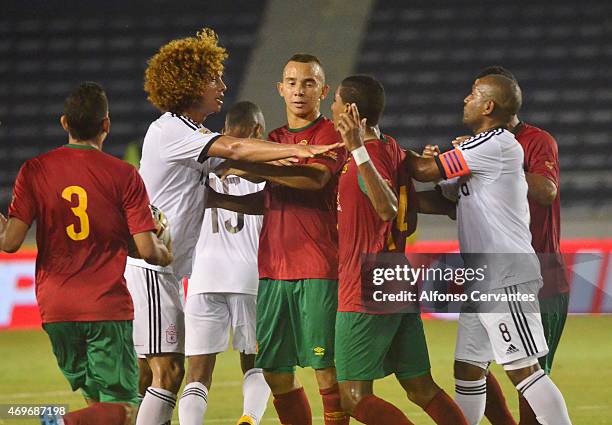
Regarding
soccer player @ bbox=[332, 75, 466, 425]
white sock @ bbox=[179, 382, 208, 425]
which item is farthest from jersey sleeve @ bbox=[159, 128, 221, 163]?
white sock @ bbox=[179, 382, 208, 425]

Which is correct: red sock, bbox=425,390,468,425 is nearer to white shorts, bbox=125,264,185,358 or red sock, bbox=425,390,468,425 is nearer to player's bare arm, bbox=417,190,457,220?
player's bare arm, bbox=417,190,457,220

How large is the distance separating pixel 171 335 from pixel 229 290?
0.97m

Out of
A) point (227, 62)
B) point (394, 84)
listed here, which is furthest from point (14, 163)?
point (394, 84)

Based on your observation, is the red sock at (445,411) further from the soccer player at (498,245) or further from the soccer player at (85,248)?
the soccer player at (85,248)

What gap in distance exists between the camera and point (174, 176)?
17.6 ft

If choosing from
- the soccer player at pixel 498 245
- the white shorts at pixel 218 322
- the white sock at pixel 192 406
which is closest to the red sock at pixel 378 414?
the soccer player at pixel 498 245

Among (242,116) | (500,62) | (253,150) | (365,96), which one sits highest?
(500,62)

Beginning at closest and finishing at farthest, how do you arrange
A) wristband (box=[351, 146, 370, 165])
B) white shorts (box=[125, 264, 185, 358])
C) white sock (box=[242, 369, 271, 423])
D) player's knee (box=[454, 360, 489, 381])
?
1. wristband (box=[351, 146, 370, 165])
2. white shorts (box=[125, 264, 185, 358])
3. player's knee (box=[454, 360, 489, 381])
4. white sock (box=[242, 369, 271, 423])

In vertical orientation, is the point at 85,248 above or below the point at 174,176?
below

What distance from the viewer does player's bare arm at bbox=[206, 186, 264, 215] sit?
566 cm

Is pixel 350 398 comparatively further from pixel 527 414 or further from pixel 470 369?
pixel 527 414

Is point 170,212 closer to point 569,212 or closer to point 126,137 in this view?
point 569,212

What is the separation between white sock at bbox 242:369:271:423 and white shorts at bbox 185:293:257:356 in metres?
0.17

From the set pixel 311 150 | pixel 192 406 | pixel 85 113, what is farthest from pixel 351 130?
pixel 192 406
